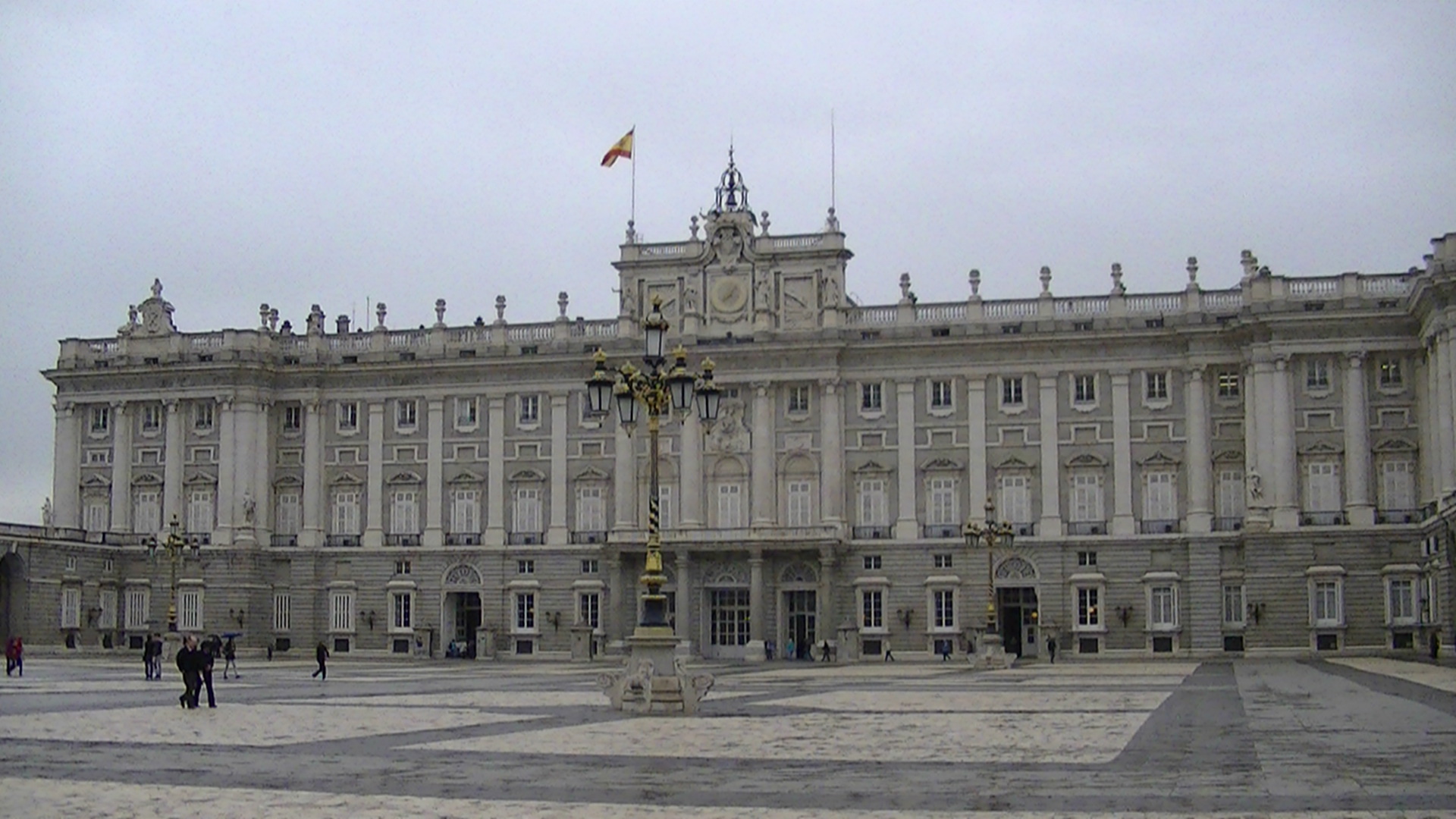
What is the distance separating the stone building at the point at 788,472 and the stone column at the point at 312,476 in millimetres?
167

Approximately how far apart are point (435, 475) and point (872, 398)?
20.3 m

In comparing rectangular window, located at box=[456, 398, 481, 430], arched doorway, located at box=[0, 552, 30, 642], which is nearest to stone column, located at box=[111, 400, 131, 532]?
arched doorway, located at box=[0, 552, 30, 642]

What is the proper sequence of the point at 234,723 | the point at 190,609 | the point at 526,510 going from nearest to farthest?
the point at 234,723 < the point at 526,510 < the point at 190,609

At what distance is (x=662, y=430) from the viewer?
77.8m

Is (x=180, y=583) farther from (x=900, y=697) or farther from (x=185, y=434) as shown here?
(x=900, y=697)

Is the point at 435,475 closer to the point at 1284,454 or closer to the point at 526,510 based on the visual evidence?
the point at 526,510

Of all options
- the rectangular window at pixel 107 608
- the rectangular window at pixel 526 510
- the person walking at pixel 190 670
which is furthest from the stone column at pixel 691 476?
the person walking at pixel 190 670

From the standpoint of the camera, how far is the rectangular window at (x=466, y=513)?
8081cm

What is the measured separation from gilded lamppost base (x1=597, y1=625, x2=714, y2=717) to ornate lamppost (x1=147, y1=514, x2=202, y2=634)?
38.8 meters

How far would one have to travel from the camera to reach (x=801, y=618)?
250ft

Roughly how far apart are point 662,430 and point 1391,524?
2999 cm

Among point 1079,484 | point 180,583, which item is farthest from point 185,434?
point 1079,484

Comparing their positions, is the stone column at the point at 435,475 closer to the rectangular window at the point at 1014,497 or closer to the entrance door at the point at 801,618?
the entrance door at the point at 801,618

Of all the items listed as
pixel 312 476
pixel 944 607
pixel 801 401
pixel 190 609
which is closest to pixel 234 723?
pixel 944 607
